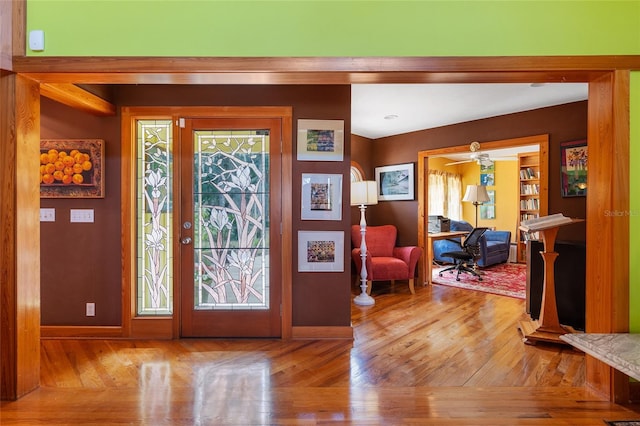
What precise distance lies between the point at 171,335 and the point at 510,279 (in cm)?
524

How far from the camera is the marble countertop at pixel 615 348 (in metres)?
1.46

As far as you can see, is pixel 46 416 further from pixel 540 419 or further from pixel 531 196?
pixel 531 196

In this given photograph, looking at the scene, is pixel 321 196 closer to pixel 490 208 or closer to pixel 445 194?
pixel 445 194

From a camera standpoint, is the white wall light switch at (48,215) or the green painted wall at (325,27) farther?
the white wall light switch at (48,215)

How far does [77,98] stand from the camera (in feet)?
8.02

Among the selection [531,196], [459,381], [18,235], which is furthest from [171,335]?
[531,196]

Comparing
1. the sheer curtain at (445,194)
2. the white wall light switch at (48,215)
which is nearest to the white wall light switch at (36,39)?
the white wall light switch at (48,215)

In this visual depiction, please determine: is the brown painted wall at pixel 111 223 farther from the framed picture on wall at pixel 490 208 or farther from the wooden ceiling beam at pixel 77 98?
the framed picture on wall at pixel 490 208

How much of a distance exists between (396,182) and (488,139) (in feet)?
4.88

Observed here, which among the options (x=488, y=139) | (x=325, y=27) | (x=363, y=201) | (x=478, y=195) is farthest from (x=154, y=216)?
(x=478, y=195)

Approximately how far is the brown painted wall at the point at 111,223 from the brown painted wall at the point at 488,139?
2421 mm

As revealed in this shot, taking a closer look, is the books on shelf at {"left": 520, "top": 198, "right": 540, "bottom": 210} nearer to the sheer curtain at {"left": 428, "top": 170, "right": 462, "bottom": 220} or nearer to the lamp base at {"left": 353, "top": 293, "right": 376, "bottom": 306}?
the sheer curtain at {"left": 428, "top": 170, "right": 462, "bottom": 220}

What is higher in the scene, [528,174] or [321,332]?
→ [528,174]

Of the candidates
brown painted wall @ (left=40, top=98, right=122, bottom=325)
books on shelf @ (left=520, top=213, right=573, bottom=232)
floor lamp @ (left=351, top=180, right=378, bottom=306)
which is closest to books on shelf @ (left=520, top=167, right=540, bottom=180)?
floor lamp @ (left=351, top=180, right=378, bottom=306)
